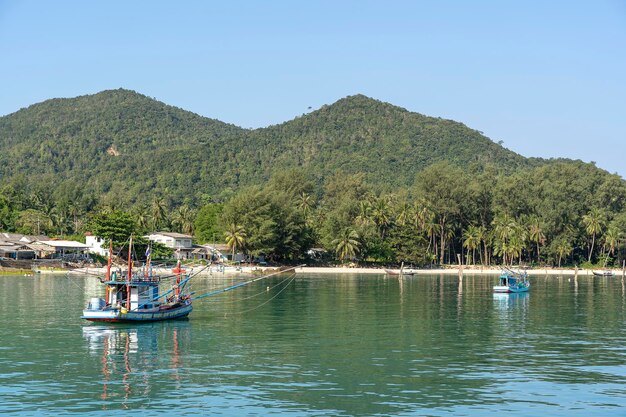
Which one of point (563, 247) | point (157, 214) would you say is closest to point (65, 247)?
point (157, 214)

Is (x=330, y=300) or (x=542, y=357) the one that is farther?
(x=330, y=300)

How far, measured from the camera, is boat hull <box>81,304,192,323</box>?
57469 millimetres

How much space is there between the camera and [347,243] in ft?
506

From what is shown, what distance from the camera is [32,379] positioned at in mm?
38031

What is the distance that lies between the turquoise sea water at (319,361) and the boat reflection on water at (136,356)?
0.10 meters

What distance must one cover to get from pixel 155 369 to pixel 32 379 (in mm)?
6331

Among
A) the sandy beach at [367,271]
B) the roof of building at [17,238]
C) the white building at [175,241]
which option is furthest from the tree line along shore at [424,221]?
the roof of building at [17,238]

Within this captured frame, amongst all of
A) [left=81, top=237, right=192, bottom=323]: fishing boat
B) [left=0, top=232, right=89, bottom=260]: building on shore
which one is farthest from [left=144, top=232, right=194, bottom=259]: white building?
[left=81, top=237, right=192, bottom=323]: fishing boat

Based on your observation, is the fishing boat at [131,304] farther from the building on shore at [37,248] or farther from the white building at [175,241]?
the white building at [175,241]

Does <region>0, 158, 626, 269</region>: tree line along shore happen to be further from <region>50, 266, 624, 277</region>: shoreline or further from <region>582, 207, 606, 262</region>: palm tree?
<region>50, 266, 624, 277</region>: shoreline

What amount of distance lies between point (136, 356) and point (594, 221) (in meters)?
138

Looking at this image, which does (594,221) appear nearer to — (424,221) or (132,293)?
(424,221)

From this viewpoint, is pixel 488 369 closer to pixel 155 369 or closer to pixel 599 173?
pixel 155 369

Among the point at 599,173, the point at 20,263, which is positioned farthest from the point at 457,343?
the point at 599,173
